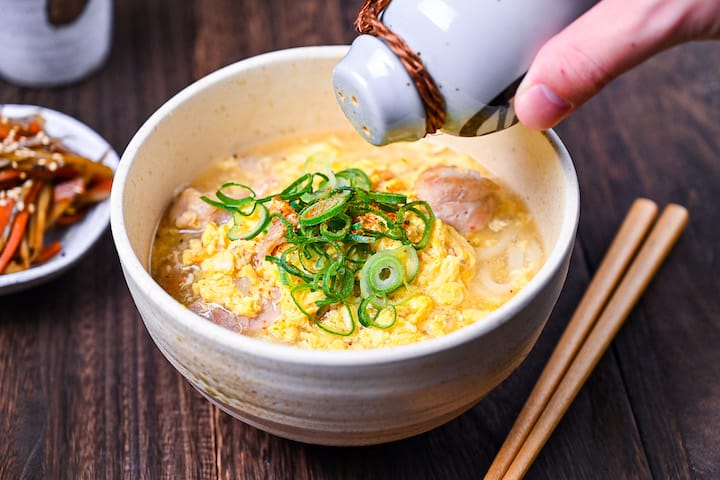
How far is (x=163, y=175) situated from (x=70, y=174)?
2.26 ft

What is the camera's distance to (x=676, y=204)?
2.95 m

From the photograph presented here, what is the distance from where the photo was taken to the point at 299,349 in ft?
5.74

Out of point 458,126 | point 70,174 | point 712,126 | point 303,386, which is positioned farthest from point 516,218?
point 70,174

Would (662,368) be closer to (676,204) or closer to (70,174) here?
(676,204)

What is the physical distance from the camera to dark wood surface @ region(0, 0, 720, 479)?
7.48ft

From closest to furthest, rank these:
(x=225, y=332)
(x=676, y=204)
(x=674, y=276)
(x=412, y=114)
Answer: (x=225, y=332) → (x=412, y=114) → (x=674, y=276) → (x=676, y=204)

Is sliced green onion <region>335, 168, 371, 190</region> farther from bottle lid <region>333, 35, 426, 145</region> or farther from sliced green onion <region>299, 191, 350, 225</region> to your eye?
bottle lid <region>333, 35, 426, 145</region>

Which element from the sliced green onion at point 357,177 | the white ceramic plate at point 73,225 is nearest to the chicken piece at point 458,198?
the sliced green onion at point 357,177

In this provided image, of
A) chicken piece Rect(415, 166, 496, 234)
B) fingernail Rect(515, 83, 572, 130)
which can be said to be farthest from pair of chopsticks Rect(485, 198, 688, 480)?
fingernail Rect(515, 83, 572, 130)

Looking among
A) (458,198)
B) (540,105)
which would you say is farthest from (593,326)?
(540,105)

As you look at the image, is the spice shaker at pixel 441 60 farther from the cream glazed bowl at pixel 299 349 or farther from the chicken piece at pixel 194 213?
the chicken piece at pixel 194 213

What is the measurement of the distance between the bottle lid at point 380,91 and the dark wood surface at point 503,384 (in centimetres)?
85

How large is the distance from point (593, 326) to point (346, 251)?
2.67 feet

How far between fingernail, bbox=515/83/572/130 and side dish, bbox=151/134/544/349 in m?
0.41
